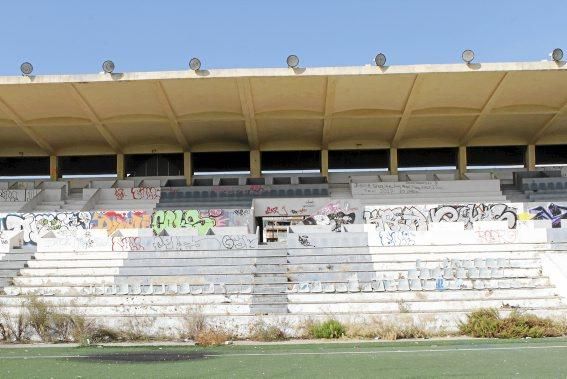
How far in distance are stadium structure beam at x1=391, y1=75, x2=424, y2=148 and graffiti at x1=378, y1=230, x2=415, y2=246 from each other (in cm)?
870

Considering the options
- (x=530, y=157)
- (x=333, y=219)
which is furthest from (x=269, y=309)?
(x=530, y=157)

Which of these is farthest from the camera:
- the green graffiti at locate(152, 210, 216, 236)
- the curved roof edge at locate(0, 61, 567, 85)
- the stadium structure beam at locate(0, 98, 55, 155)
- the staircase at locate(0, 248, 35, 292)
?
the stadium structure beam at locate(0, 98, 55, 155)

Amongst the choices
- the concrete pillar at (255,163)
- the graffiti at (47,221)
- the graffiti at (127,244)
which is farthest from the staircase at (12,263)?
the concrete pillar at (255,163)

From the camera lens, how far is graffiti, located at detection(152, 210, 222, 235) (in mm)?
31281

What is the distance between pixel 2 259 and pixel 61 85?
9.52 meters

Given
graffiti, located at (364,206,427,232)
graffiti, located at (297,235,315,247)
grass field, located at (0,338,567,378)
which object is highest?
graffiti, located at (364,206,427,232)

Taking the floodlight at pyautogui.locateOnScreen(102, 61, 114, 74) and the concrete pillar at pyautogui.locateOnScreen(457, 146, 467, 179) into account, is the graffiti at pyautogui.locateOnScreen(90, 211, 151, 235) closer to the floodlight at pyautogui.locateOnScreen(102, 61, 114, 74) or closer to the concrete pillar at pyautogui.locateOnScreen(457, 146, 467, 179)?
the floodlight at pyautogui.locateOnScreen(102, 61, 114, 74)

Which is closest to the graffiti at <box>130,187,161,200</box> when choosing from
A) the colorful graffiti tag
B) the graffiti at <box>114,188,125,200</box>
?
the graffiti at <box>114,188,125,200</box>

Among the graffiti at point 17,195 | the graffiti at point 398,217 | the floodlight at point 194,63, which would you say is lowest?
the graffiti at point 398,217

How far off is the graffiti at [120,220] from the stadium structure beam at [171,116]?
586 centimetres

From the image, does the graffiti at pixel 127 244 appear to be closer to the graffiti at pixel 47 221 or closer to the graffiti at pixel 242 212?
the graffiti at pixel 47 221

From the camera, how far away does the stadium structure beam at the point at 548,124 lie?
36.5 m

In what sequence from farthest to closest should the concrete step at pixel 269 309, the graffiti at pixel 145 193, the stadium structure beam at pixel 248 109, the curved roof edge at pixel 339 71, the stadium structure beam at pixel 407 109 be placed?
the graffiti at pixel 145 193 < the stadium structure beam at pixel 407 109 < the stadium structure beam at pixel 248 109 < the curved roof edge at pixel 339 71 < the concrete step at pixel 269 309

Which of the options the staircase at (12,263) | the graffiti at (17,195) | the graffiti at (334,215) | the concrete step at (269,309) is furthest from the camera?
the graffiti at (17,195)
